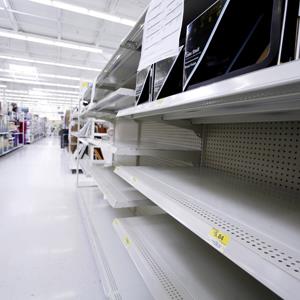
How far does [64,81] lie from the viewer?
39.1ft

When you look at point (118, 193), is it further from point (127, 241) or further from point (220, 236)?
point (220, 236)

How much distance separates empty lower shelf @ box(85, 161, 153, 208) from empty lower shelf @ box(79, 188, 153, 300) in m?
0.41

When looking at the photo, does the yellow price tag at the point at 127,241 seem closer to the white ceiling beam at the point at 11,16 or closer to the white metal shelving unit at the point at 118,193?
the white metal shelving unit at the point at 118,193

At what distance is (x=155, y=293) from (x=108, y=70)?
186cm

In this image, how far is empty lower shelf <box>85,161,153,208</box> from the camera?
53.1 inches

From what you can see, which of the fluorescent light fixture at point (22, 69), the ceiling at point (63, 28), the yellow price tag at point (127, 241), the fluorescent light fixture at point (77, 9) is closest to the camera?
the yellow price tag at point (127, 241)

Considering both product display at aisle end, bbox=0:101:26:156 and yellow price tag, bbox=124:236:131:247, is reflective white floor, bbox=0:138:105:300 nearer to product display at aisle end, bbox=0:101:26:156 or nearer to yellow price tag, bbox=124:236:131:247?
yellow price tag, bbox=124:236:131:247

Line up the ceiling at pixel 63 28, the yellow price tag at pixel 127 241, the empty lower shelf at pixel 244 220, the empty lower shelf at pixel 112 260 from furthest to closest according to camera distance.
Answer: the ceiling at pixel 63 28 → the empty lower shelf at pixel 112 260 → the yellow price tag at pixel 127 241 → the empty lower shelf at pixel 244 220

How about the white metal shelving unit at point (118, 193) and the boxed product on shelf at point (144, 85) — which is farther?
the white metal shelving unit at point (118, 193)

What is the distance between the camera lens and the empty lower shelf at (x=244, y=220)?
381 millimetres

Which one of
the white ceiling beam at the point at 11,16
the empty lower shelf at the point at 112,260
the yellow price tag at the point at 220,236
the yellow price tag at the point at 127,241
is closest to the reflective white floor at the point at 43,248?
the empty lower shelf at the point at 112,260

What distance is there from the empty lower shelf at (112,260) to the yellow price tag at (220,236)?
953 millimetres

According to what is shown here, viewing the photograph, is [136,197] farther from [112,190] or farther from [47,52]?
[47,52]

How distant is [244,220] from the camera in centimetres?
56
